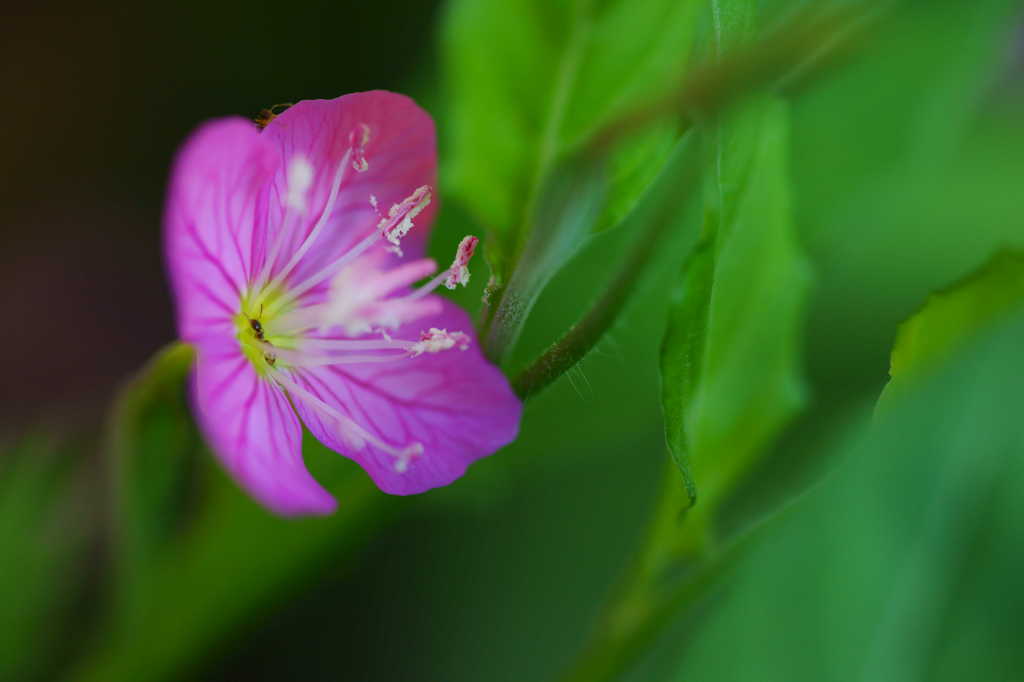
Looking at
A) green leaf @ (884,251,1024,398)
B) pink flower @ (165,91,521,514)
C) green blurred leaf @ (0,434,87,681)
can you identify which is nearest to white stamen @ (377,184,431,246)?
pink flower @ (165,91,521,514)

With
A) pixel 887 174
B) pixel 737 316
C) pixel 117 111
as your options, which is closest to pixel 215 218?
pixel 737 316

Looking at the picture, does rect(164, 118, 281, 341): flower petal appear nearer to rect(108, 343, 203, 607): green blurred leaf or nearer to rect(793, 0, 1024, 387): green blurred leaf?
rect(108, 343, 203, 607): green blurred leaf

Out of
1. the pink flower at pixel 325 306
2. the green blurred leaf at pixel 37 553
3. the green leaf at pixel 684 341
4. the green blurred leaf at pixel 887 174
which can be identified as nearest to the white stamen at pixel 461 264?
the pink flower at pixel 325 306

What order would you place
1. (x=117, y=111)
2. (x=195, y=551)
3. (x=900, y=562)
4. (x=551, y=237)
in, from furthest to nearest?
(x=117, y=111) < (x=195, y=551) < (x=900, y=562) < (x=551, y=237)

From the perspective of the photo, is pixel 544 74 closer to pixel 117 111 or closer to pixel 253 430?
pixel 253 430

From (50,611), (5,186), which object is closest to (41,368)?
(5,186)

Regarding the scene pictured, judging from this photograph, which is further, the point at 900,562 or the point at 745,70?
the point at 900,562
